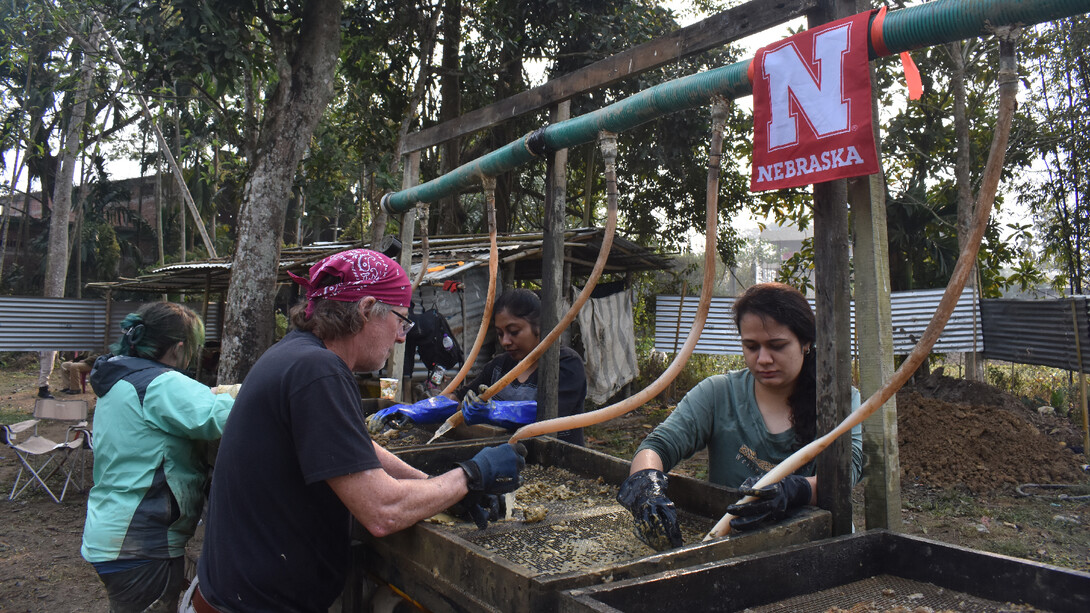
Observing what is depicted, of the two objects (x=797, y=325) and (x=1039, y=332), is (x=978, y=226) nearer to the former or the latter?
(x=797, y=325)

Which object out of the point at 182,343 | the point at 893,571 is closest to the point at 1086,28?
the point at 893,571

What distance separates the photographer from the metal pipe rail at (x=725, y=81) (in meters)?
1.56

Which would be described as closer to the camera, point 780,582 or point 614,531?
point 780,582

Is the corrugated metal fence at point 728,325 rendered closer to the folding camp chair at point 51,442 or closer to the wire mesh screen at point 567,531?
the folding camp chair at point 51,442

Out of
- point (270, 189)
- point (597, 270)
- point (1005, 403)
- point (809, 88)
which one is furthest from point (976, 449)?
point (270, 189)

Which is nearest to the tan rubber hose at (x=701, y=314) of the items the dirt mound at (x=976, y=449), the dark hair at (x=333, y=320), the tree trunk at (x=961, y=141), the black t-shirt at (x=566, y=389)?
the dark hair at (x=333, y=320)

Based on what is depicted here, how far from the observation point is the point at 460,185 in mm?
3688

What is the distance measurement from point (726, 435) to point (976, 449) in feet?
19.6

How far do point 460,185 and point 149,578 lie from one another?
2.22 metres

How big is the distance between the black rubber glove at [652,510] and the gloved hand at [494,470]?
0.32 meters

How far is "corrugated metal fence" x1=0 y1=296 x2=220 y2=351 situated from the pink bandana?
42.8 ft

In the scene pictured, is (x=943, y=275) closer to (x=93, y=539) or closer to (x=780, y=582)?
(x=780, y=582)

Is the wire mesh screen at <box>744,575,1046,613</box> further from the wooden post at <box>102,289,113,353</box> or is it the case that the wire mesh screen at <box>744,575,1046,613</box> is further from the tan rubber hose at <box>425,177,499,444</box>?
the wooden post at <box>102,289,113,353</box>

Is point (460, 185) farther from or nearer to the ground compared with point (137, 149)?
nearer to the ground
